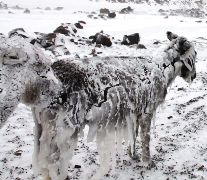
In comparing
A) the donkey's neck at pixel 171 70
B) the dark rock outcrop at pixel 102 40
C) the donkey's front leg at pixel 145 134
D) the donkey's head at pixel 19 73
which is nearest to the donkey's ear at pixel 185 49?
the donkey's neck at pixel 171 70

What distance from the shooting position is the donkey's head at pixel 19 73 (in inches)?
125

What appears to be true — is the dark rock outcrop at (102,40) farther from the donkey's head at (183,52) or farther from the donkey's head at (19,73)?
the donkey's head at (19,73)

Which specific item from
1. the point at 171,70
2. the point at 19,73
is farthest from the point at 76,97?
the point at 171,70

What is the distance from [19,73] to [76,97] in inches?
34.2

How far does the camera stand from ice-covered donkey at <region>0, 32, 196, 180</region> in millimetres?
3254

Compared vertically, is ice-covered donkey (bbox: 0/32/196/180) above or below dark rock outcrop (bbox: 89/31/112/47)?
above

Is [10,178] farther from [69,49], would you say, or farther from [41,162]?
[69,49]

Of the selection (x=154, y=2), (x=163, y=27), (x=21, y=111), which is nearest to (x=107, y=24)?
(x=163, y=27)

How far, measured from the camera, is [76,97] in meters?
3.97

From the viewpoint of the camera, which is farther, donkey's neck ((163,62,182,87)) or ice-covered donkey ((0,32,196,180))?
donkey's neck ((163,62,182,87))

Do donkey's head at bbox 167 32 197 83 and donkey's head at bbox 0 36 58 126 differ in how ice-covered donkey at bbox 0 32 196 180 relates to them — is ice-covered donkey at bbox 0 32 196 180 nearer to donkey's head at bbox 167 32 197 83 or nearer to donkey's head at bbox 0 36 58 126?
donkey's head at bbox 0 36 58 126

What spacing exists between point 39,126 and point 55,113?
0.95 ft

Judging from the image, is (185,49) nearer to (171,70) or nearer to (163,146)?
(171,70)

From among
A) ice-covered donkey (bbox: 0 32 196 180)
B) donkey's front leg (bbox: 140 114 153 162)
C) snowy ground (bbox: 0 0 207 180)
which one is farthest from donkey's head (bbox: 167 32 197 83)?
snowy ground (bbox: 0 0 207 180)
